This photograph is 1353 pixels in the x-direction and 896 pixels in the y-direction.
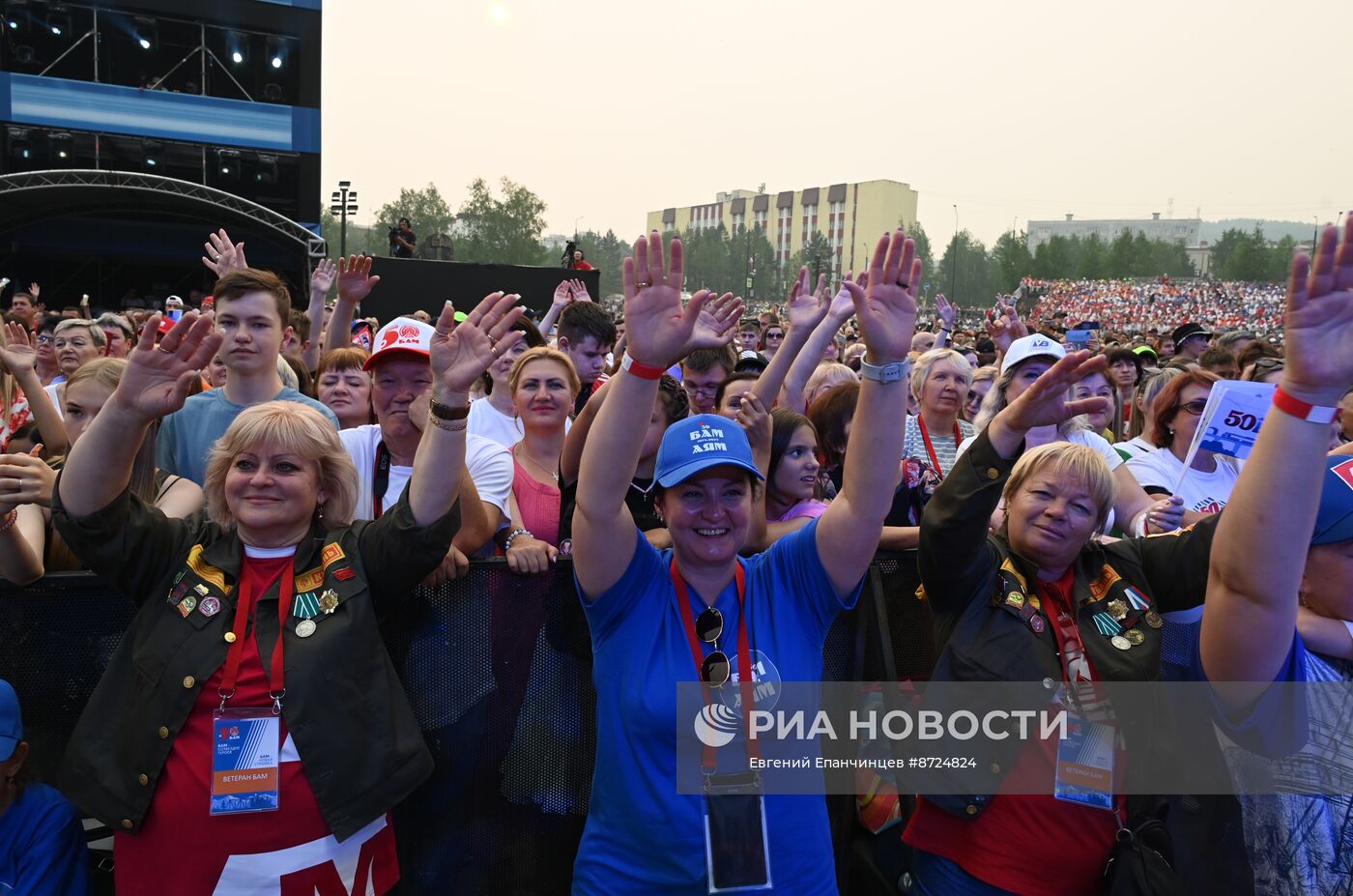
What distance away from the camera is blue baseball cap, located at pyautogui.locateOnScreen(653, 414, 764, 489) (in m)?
2.38

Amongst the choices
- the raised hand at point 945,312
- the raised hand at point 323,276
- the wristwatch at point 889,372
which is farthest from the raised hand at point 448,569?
the raised hand at point 945,312

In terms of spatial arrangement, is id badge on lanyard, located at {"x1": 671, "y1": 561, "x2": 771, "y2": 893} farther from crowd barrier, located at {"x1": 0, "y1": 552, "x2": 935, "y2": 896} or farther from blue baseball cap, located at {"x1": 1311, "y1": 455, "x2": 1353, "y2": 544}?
blue baseball cap, located at {"x1": 1311, "y1": 455, "x2": 1353, "y2": 544}

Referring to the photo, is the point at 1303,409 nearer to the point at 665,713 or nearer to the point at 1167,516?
the point at 1167,516

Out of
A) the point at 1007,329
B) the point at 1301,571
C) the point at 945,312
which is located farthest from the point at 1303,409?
the point at 945,312

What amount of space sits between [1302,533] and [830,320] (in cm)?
301

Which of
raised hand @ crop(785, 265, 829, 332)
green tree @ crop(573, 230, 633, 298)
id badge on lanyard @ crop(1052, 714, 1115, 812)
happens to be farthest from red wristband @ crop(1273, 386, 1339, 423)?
green tree @ crop(573, 230, 633, 298)

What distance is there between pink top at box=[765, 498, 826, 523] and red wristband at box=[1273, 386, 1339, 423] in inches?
66.8

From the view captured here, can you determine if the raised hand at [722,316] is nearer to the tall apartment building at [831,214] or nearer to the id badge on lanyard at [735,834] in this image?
the id badge on lanyard at [735,834]

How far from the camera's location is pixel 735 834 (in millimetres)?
2244

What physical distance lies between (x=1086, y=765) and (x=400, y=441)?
252 cm

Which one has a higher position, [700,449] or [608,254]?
[608,254]

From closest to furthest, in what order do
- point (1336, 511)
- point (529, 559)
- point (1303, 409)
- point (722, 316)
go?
point (1303, 409) → point (1336, 511) → point (529, 559) → point (722, 316)

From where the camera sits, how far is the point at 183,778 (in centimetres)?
219

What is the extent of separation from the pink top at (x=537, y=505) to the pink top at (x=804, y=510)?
2.84 ft
